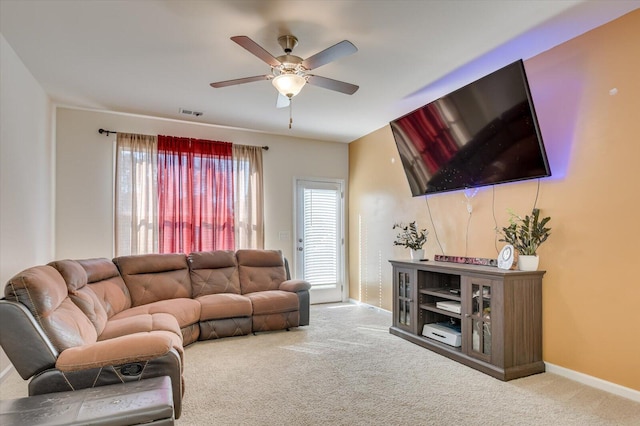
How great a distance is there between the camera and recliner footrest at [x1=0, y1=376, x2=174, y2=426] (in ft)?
4.85

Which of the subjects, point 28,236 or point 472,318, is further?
point 28,236

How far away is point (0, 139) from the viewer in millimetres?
2838

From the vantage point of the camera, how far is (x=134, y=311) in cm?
360

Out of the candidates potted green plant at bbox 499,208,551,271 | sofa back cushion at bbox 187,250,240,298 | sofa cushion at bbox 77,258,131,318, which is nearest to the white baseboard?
potted green plant at bbox 499,208,551,271

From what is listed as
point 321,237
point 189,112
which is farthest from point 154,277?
point 321,237

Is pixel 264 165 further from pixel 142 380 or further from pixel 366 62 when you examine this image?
pixel 142 380

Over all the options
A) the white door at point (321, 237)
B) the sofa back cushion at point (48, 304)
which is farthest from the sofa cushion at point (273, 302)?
the sofa back cushion at point (48, 304)

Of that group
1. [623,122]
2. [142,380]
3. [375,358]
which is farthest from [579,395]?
[142,380]

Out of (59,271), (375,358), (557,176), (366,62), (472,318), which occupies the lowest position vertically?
(375,358)

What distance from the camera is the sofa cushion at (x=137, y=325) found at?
9.34 feet

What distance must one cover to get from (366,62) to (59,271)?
10.0ft

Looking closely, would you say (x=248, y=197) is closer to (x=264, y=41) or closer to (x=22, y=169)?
(x=22, y=169)

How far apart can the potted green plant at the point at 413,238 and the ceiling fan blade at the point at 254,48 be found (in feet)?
8.15

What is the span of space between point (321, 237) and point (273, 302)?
2.00m
